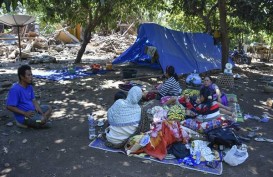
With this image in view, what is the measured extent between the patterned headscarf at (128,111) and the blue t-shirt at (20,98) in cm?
169

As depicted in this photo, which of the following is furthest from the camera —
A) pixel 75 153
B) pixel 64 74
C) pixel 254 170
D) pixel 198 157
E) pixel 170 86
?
pixel 64 74

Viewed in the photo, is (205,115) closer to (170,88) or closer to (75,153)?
(170,88)

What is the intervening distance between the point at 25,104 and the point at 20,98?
0.14 m

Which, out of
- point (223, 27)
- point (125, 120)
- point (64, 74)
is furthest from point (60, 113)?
point (223, 27)

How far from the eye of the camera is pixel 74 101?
6.89 meters

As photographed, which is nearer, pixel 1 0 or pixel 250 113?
pixel 1 0

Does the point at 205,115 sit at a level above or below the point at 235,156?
above

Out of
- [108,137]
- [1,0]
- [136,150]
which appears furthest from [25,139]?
[1,0]

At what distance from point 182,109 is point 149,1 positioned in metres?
8.37

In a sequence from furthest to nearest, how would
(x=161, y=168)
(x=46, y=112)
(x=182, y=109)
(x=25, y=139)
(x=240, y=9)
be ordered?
(x=240, y=9) → (x=182, y=109) → (x=46, y=112) → (x=25, y=139) → (x=161, y=168)

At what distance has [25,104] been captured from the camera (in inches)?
194

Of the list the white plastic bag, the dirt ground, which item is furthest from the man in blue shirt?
the white plastic bag

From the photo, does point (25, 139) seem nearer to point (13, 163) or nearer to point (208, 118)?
point (13, 163)

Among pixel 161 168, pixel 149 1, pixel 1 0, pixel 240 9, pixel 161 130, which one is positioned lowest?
pixel 161 168
